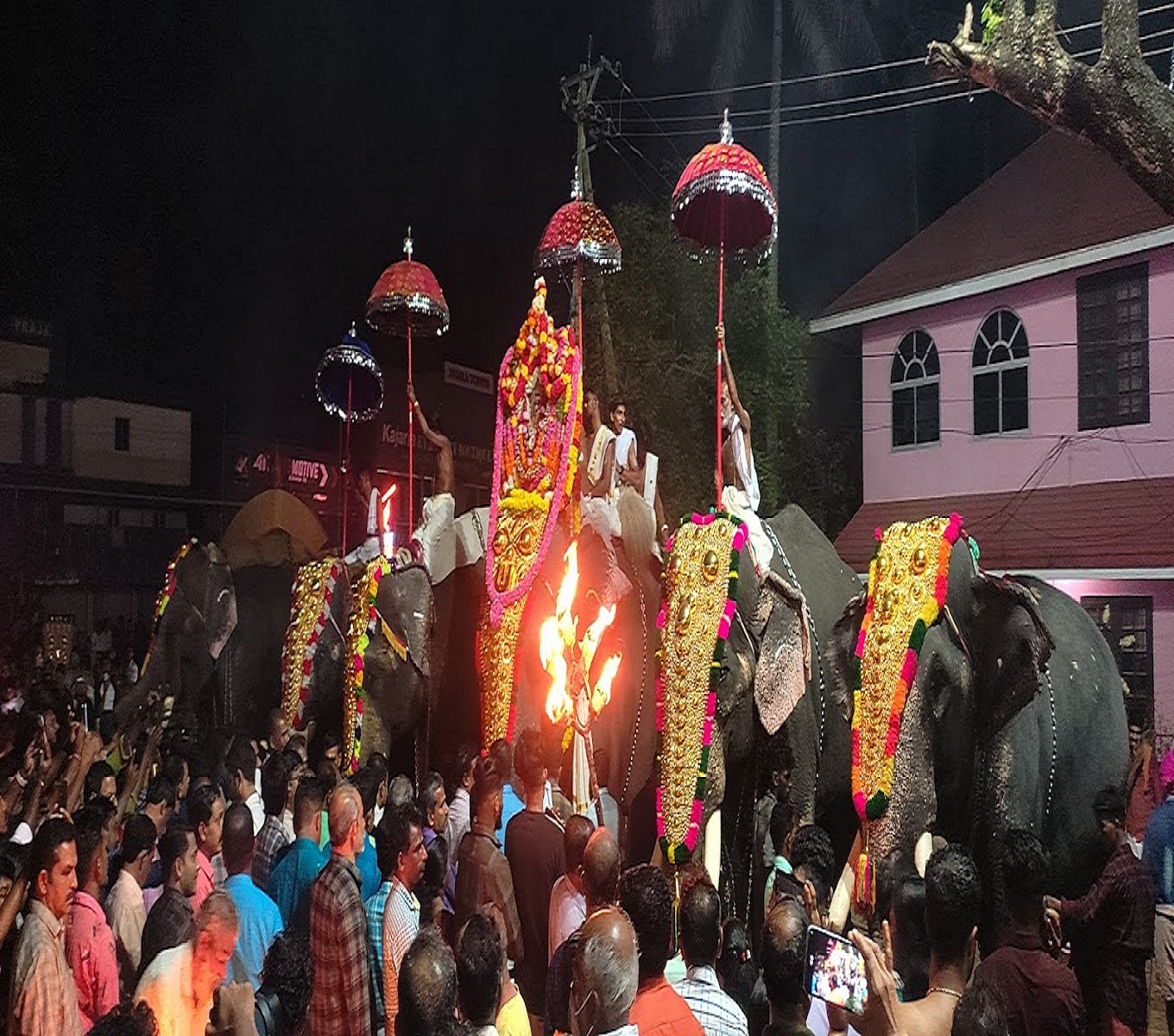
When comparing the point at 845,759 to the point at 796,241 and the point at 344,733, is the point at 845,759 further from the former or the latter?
the point at 796,241

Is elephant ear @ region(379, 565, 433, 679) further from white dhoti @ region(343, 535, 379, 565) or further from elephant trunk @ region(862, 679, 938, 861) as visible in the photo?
elephant trunk @ region(862, 679, 938, 861)

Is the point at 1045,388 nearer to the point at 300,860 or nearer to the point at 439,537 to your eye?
the point at 439,537

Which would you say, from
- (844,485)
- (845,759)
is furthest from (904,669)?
(844,485)

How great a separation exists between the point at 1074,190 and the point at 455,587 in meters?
8.39

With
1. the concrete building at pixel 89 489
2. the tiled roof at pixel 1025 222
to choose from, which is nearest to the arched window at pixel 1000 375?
the tiled roof at pixel 1025 222

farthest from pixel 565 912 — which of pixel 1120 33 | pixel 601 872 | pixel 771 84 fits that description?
pixel 771 84

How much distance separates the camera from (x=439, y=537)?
9.80 metres

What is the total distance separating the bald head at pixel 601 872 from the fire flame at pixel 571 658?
13.9 feet

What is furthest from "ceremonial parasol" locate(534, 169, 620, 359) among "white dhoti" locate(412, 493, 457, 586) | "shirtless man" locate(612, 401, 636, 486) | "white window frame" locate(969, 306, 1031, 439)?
"white window frame" locate(969, 306, 1031, 439)

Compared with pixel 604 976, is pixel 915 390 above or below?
above

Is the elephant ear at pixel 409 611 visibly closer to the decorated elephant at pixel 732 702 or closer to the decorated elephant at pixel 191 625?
the decorated elephant at pixel 191 625

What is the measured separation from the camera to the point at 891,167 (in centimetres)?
1769

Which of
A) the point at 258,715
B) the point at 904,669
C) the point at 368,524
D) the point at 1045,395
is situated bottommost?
the point at 258,715

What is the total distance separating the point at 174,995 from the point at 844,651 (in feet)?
13.5
